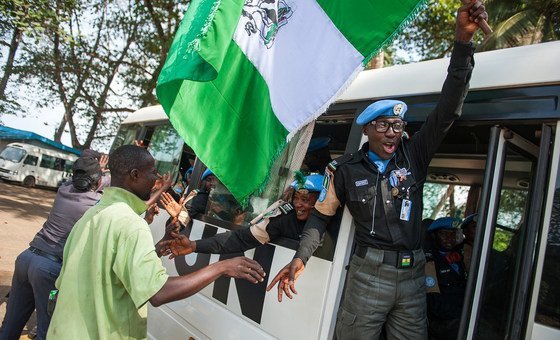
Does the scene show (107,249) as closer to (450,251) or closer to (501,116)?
(501,116)

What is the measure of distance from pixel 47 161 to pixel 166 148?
23449mm

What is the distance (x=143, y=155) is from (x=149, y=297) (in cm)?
69

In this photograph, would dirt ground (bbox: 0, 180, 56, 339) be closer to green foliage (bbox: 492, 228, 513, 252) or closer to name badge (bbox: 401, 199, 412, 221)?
name badge (bbox: 401, 199, 412, 221)

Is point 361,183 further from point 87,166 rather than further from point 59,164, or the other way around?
point 59,164

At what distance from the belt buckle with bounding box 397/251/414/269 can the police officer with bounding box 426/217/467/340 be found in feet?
2.50

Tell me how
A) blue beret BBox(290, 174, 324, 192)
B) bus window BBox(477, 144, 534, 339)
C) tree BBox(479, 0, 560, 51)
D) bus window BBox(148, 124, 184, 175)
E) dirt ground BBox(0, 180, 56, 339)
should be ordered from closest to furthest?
bus window BBox(477, 144, 534, 339), blue beret BBox(290, 174, 324, 192), bus window BBox(148, 124, 184, 175), dirt ground BBox(0, 180, 56, 339), tree BBox(479, 0, 560, 51)

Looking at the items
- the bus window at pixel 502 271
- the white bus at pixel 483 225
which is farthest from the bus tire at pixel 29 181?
the bus window at pixel 502 271

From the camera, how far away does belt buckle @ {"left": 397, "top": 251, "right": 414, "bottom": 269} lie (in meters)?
2.22

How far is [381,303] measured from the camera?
2.19 m

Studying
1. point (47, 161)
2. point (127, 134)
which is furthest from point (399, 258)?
point (47, 161)

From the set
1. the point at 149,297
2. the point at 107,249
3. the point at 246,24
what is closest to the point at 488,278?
the point at 149,297

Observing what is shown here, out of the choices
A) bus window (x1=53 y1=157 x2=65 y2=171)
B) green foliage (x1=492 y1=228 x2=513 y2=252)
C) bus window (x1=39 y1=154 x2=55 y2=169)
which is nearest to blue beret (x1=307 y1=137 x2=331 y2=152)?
green foliage (x1=492 y1=228 x2=513 y2=252)

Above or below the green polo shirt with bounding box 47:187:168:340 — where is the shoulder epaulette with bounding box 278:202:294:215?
above

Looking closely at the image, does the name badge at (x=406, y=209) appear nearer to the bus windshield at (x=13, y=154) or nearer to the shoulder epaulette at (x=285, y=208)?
the shoulder epaulette at (x=285, y=208)
